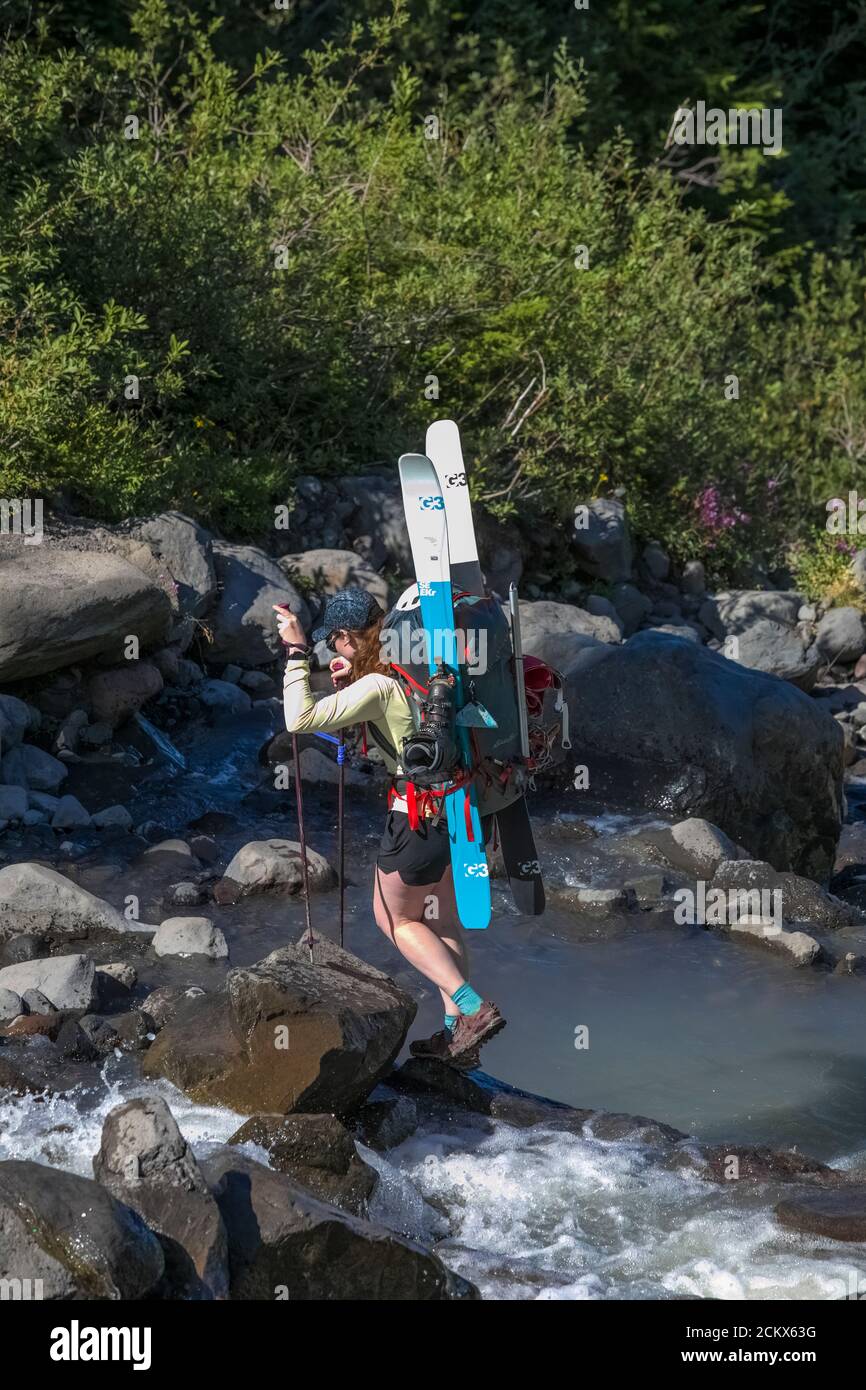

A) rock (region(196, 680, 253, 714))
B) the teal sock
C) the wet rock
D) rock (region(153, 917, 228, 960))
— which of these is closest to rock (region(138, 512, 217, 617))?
rock (region(196, 680, 253, 714))

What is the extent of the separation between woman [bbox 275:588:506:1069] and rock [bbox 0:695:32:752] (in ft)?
12.6

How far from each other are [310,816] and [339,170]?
6940 millimetres

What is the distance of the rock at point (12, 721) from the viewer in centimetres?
903

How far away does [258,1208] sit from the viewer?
15.3ft

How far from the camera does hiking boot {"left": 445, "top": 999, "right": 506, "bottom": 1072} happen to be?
587cm

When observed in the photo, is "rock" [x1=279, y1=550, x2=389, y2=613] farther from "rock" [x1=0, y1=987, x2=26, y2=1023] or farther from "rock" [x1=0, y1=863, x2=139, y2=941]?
"rock" [x1=0, y1=987, x2=26, y2=1023]

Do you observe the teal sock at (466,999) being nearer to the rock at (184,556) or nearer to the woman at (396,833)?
the woman at (396,833)

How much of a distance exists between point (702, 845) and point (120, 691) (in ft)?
12.4

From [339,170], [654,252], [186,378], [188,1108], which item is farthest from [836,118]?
[188,1108]

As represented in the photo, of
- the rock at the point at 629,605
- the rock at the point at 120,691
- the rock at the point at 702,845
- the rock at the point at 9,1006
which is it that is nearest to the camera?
the rock at the point at 9,1006

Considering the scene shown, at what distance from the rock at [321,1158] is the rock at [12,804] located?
393cm

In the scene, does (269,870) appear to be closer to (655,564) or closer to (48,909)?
(48,909)

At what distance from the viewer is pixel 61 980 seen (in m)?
6.42

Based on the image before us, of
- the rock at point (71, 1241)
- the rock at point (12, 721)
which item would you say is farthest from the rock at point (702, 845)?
the rock at point (71, 1241)
